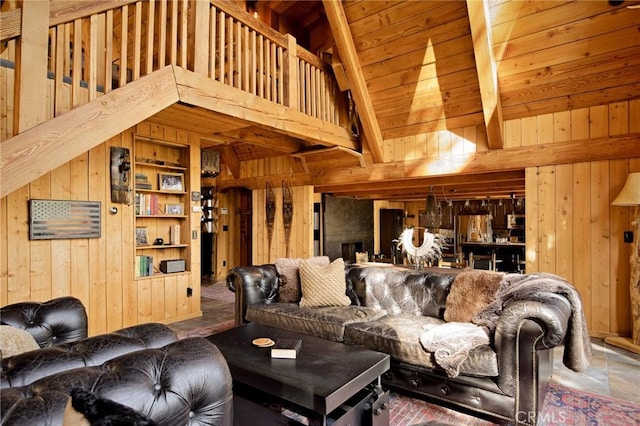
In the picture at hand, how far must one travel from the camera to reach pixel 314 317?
3.04 meters

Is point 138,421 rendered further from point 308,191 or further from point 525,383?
point 308,191

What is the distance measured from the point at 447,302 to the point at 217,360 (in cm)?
223

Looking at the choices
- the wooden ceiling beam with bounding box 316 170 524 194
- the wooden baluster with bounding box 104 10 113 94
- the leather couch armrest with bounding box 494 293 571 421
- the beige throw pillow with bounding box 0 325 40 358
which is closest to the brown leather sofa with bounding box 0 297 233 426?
the beige throw pillow with bounding box 0 325 40 358

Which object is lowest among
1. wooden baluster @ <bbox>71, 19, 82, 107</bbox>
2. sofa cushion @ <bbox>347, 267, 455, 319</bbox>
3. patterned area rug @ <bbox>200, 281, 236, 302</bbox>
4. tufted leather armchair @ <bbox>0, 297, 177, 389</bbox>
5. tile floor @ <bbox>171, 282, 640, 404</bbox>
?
patterned area rug @ <bbox>200, 281, 236, 302</bbox>

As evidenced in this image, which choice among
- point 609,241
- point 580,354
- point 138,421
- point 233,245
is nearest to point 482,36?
point 609,241

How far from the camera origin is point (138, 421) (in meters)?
0.77

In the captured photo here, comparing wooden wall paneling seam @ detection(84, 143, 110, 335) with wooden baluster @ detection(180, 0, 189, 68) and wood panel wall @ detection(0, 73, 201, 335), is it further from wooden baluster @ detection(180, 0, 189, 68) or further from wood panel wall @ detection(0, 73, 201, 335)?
wooden baluster @ detection(180, 0, 189, 68)

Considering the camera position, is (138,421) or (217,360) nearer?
(138,421)

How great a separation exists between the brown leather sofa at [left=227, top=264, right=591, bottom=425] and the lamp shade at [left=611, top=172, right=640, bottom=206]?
180cm

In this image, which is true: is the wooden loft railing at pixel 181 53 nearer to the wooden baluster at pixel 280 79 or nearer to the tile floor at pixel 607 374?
the wooden baluster at pixel 280 79

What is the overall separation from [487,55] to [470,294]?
2.42 meters

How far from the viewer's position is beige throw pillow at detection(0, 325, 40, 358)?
132cm

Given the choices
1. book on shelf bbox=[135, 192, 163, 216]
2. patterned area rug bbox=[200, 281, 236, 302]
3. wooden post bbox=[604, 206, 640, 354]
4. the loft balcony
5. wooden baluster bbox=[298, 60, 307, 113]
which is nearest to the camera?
the loft balcony

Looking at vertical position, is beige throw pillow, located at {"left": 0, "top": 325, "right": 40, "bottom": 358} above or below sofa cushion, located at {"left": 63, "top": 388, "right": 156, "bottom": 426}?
below
